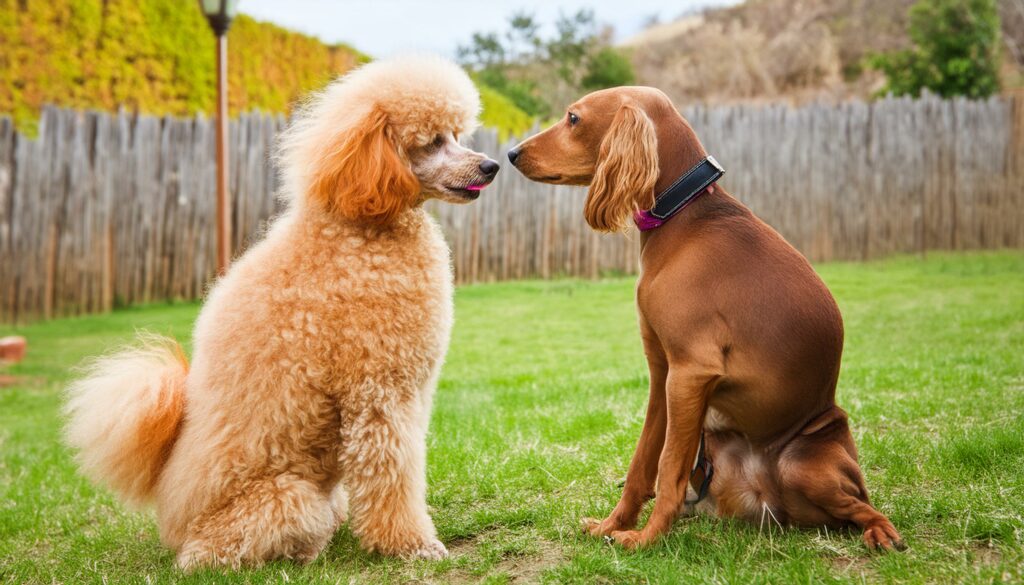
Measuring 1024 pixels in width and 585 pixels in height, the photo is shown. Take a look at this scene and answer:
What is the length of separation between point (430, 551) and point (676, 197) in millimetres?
1720

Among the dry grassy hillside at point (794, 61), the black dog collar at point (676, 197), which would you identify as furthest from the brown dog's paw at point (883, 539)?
the dry grassy hillside at point (794, 61)

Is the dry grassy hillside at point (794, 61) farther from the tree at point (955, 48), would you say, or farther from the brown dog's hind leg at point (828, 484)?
the brown dog's hind leg at point (828, 484)

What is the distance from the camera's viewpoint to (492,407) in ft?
20.0

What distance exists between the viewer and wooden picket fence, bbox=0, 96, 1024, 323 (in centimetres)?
1109

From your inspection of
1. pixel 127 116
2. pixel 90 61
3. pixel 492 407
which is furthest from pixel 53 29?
pixel 492 407

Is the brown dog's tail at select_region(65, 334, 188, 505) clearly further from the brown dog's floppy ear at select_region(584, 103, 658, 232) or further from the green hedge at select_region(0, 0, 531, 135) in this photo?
the green hedge at select_region(0, 0, 531, 135)

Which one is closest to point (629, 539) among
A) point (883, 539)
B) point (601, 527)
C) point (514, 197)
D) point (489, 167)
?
point (601, 527)

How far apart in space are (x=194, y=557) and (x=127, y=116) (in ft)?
31.7

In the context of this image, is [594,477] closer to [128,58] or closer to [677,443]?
→ [677,443]

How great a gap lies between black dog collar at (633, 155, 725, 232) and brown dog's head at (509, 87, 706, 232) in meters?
0.04

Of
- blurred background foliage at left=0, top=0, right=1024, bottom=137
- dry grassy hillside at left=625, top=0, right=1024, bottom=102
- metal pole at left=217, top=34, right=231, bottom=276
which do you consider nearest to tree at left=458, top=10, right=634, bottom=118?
blurred background foliage at left=0, top=0, right=1024, bottom=137

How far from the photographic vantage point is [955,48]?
700 inches

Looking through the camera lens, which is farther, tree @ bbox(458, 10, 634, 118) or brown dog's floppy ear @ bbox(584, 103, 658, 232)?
tree @ bbox(458, 10, 634, 118)

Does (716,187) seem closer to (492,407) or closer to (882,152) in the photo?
(492,407)
